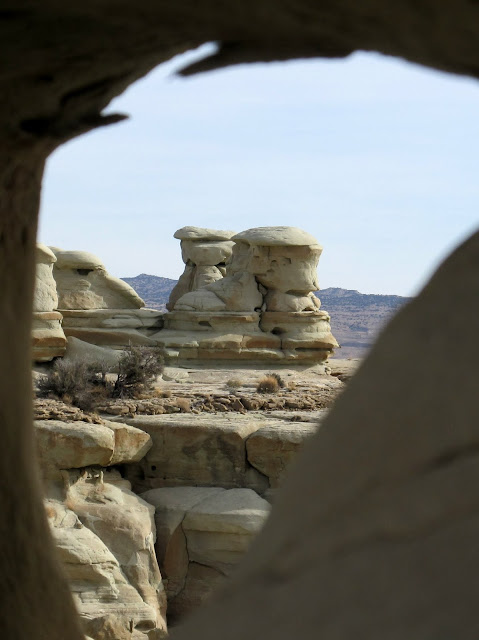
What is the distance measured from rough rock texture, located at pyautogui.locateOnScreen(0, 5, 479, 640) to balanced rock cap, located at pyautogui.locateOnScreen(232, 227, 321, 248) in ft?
52.9

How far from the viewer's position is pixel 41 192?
2.40m

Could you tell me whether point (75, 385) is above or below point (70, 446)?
above

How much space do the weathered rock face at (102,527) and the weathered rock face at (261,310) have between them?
718 centimetres

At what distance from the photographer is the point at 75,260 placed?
19.5 meters

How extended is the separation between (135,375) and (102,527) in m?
4.54

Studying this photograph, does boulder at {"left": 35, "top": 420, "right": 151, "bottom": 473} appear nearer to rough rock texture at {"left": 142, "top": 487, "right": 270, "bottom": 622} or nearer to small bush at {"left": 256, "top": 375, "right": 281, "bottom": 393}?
rough rock texture at {"left": 142, "top": 487, "right": 270, "bottom": 622}

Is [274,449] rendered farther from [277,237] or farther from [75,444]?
[277,237]

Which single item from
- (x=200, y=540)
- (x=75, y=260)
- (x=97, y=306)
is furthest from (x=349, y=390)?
(x=75, y=260)

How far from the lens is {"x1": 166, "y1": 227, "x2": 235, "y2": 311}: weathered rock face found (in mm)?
21844

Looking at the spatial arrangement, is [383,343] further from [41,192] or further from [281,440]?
[281,440]

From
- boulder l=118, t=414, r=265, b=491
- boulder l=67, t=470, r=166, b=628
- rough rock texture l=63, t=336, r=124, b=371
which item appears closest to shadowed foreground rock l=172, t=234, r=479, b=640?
boulder l=67, t=470, r=166, b=628

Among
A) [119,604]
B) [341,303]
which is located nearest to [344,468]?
[119,604]

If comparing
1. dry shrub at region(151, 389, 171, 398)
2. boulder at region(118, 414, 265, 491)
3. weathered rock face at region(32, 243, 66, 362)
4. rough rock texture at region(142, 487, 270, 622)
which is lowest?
rough rock texture at region(142, 487, 270, 622)

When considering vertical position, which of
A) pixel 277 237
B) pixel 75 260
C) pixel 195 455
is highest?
pixel 277 237
